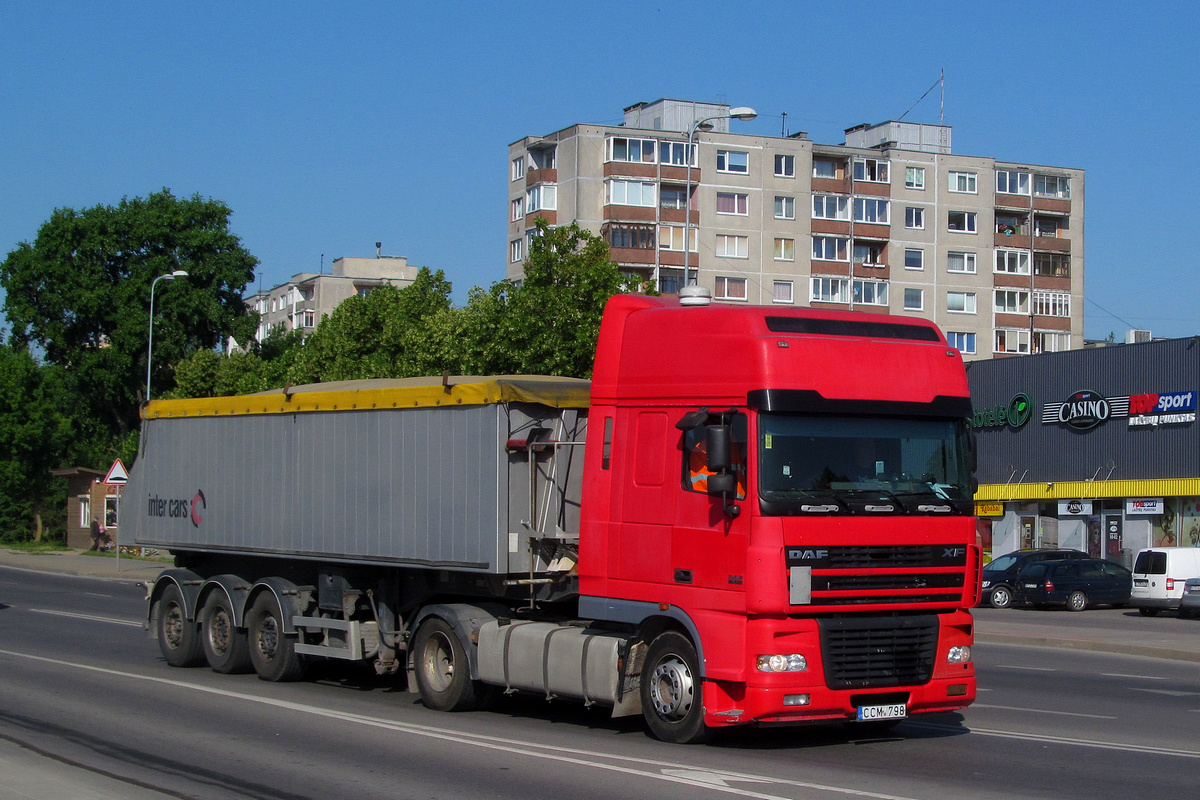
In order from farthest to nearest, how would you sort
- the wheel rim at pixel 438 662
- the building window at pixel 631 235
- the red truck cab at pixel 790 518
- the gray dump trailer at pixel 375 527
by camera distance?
1. the building window at pixel 631 235
2. the wheel rim at pixel 438 662
3. the gray dump trailer at pixel 375 527
4. the red truck cab at pixel 790 518

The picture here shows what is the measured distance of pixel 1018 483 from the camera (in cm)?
4772

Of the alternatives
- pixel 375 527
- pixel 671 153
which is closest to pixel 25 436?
pixel 671 153

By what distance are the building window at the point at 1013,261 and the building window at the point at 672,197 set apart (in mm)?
22865

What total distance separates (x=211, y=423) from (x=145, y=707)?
448 centimetres

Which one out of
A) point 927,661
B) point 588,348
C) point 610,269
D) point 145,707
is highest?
point 610,269

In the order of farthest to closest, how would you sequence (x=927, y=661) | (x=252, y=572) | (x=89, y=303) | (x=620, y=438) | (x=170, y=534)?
1. (x=89, y=303)
2. (x=170, y=534)
3. (x=252, y=572)
4. (x=620, y=438)
5. (x=927, y=661)

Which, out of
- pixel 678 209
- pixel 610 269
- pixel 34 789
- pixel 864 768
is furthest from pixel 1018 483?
pixel 34 789

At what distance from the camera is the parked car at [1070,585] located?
3516 centimetres

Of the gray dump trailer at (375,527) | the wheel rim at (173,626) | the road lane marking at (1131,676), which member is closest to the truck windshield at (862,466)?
the gray dump trailer at (375,527)

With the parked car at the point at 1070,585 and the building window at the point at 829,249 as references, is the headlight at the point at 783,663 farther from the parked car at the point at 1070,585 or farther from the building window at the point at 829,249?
the building window at the point at 829,249

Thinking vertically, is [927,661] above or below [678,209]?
below

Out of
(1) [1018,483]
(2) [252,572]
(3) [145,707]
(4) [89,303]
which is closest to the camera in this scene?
(3) [145,707]

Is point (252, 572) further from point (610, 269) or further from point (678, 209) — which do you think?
point (678, 209)

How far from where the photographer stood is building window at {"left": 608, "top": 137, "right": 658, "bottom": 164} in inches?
3031
